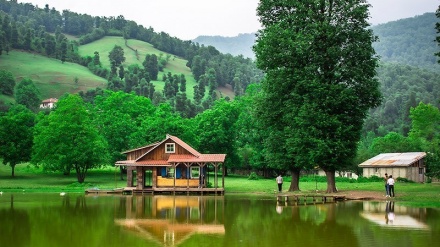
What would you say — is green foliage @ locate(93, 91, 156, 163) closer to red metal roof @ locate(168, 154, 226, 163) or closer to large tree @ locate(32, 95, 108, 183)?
large tree @ locate(32, 95, 108, 183)

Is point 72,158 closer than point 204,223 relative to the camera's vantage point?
No

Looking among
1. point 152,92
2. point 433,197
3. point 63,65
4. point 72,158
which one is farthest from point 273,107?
point 63,65

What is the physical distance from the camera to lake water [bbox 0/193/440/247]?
1744 cm

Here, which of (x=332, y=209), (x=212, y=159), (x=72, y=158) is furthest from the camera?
(x=72, y=158)

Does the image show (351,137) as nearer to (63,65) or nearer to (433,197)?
(433,197)

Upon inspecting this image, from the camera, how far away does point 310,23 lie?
136ft

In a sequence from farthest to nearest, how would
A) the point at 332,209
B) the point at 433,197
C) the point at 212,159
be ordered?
the point at 212,159
the point at 433,197
the point at 332,209

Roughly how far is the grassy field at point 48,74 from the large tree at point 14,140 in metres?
98.2

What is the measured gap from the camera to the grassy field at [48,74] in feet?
552

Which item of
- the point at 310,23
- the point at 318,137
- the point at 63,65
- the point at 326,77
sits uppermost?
the point at 63,65

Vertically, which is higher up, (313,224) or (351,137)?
(351,137)

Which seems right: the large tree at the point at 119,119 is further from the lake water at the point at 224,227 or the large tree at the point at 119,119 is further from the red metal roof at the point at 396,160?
the lake water at the point at 224,227

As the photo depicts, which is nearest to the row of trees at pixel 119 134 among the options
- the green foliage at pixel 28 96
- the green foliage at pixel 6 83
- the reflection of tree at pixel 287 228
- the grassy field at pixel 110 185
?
the grassy field at pixel 110 185

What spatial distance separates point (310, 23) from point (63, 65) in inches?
6555
